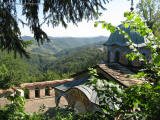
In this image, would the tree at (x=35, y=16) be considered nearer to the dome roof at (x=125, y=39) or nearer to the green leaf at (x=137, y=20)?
the green leaf at (x=137, y=20)

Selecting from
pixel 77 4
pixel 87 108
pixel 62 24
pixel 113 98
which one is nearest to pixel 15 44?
Result: pixel 62 24

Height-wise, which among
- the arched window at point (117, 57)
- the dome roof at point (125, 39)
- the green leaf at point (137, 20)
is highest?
the green leaf at point (137, 20)

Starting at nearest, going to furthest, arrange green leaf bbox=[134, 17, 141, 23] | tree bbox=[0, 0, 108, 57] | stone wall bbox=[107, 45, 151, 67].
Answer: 1. green leaf bbox=[134, 17, 141, 23]
2. tree bbox=[0, 0, 108, 57]
3. stone wall bbox=[107, 45, 151, 67]

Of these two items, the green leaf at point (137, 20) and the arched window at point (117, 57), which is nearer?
the green leaf at point (137, 20)

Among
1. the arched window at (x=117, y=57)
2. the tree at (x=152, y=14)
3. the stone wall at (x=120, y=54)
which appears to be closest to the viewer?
the stone wall at (x=120, y=54)

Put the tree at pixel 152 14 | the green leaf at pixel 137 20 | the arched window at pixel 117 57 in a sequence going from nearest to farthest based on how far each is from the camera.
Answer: the green leaf at pixel 137 20 → the arched window at pixel 117 57 → the tree at pixel 152 14

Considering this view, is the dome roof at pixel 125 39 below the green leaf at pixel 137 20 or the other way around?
below

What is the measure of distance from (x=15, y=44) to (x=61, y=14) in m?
1.13

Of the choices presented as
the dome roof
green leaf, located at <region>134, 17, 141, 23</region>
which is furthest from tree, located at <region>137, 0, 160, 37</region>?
green leaf, located at <region>134, 17, 141, 23</region>

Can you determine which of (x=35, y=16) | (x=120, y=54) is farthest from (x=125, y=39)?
(x=35, y=16)

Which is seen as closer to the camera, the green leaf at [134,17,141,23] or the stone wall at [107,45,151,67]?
the green leaf at [134,17,141,23]

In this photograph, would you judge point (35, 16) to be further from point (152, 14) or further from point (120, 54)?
point (152, 14)

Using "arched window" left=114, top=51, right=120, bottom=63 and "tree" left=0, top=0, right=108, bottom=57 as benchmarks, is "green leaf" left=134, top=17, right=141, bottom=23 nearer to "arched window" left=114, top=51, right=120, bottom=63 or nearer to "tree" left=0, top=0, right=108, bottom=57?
"tree" left=0, top=0, right=108, bottom=57

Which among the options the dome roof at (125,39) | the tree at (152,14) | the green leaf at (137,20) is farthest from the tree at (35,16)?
the tree at (152,14)
